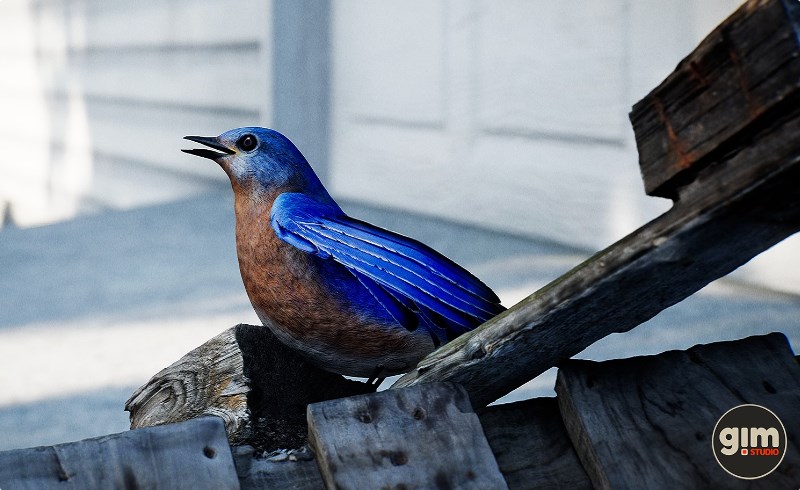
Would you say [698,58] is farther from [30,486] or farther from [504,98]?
[504,98]

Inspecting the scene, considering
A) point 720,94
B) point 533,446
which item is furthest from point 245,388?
point 720,94

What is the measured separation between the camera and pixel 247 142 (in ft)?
4.13

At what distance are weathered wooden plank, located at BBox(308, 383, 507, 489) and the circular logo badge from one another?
26 centimetres

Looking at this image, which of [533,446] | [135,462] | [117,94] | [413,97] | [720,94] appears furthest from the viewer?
[117,94]

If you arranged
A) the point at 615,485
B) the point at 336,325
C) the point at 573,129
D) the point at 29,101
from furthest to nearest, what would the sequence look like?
1. the point at 29,101
2. the point at 573,129
3. the point at 336,325
4. the point at 615,485

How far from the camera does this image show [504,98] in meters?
4.46

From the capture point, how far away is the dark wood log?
44.7 inches

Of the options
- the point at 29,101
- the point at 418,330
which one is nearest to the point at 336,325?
the point at 418,330

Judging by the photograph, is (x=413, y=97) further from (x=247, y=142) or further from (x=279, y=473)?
(x=279, y=473)

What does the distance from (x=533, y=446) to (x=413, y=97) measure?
4.03 meters

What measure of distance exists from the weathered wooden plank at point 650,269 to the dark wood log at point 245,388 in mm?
195

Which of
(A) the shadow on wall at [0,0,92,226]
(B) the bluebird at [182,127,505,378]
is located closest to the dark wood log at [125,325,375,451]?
(B) the bluebird at [182,127,505,378]

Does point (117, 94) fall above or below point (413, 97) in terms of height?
above

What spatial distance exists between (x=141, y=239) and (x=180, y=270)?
797mm
